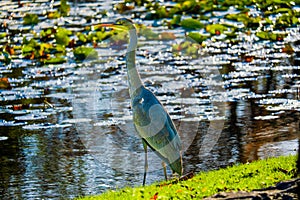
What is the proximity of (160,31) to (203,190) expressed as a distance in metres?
15.0

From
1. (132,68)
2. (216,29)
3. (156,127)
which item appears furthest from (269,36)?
(156,127)

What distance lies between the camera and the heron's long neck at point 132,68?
977 centimetres

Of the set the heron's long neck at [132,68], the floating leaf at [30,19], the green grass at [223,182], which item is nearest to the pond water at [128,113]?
the heron's long neck at [132,68]

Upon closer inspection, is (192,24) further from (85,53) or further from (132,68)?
(132,68)

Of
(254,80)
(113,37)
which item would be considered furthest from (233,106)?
(113,37)

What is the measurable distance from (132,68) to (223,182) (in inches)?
103

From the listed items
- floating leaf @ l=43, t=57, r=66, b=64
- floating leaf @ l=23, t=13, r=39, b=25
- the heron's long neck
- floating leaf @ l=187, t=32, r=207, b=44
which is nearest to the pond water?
floating leaf @ l=43, t=57, r=66, b=64

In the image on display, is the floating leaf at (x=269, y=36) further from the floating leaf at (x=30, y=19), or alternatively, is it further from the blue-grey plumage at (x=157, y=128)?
the blue-grey plumage at (x=157, y=128)

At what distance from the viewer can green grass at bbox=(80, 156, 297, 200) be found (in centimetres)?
752

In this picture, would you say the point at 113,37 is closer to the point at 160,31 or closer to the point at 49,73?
the point at 160,31

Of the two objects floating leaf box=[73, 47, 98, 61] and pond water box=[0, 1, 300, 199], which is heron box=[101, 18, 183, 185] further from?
floating leaf box=[73, 47, 98, 61]

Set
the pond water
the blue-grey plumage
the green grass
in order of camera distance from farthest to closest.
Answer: the pond water
the blue-grey plumage
the green grass

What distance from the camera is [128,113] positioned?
14.0 m

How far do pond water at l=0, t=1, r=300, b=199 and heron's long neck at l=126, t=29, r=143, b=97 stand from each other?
1.44m
